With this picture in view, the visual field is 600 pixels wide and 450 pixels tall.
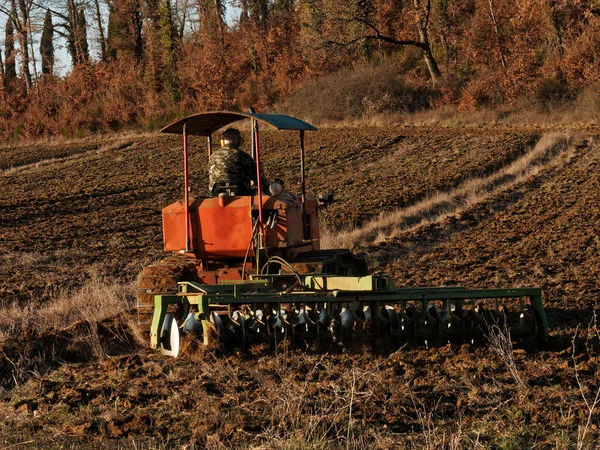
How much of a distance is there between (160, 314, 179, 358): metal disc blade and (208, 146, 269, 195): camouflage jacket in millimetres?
2264

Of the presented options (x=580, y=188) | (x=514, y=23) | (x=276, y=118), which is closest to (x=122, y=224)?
(x=580, y=188)

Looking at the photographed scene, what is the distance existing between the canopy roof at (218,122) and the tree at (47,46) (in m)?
51.6

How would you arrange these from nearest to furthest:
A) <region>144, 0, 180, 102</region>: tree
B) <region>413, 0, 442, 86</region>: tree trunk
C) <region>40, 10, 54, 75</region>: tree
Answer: <region>413, 0, 442, 86</region>: tree trunk < <region>144, 0, 180, 102</region>: tree < <region>40, 10, 54, 75</region>: tree

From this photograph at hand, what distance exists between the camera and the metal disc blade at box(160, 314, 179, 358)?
8156 mm

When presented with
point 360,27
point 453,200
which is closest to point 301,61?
point 360,27

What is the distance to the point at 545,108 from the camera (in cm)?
3444

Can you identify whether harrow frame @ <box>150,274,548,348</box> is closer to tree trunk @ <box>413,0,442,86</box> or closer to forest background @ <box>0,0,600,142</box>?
forest background @ <box>0,0,600,142</box>

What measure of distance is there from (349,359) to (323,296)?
746 mm

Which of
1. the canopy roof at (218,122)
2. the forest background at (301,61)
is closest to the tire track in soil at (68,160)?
the forest background at (301,61)

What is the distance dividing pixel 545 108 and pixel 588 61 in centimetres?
522

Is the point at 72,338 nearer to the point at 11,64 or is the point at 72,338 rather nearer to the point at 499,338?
the point at 499,338

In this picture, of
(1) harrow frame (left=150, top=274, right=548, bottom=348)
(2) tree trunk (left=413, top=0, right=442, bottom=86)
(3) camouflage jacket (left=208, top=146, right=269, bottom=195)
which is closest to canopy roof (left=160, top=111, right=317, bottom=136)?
(3) camouflage jacket (left=208, top=146, right=269, bottom=195)

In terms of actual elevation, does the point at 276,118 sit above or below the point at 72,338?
above

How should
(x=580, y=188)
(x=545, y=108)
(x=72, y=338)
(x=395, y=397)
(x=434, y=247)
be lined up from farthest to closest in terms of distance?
(x=545, y=108), (x=580, y=188), (x=434, y=247), (x=72, y=338), (x=395, y=397)
